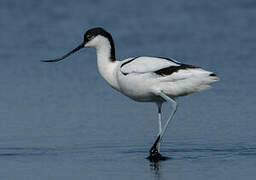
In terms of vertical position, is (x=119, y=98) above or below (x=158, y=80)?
below

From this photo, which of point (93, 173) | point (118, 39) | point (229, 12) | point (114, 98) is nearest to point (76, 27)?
point (118, 39)

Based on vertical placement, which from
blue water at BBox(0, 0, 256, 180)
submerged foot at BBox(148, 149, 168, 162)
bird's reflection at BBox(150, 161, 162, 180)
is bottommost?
bird's reflection at BBox(150, 161, 162, 180)

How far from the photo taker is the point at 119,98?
1113cm

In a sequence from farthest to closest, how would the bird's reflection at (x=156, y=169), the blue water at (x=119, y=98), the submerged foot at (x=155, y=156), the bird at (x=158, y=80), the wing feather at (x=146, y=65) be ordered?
the wing feather at (x=146, y=65)
the bird at (x=158, y=80)
the submerged foot at (x=155, y=156)
the blue water at (x=119, y=98)
the bird's reflection at (x=156, y=169)

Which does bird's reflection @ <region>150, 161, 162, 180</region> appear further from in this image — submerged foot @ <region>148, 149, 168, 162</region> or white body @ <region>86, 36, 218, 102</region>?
white body @ <region>86, 36, 218, 102</region>

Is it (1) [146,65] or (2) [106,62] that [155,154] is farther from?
(2) [106,62]

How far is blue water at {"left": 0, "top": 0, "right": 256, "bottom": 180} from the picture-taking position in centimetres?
791

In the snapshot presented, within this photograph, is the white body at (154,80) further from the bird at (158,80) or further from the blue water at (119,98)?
the blue water at (119,98)

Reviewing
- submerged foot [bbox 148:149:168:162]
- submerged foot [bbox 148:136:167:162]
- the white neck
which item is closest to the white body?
the white neck

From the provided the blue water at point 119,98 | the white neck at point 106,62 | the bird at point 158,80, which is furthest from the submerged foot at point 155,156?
the white neck at point 106,62

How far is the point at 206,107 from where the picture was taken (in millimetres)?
10445

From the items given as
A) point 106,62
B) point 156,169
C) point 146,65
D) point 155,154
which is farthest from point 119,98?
point 156,169

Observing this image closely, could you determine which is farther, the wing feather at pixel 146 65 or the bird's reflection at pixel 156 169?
the wing feather at pixel 146 65

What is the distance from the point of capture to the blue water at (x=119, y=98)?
26.0 feet
